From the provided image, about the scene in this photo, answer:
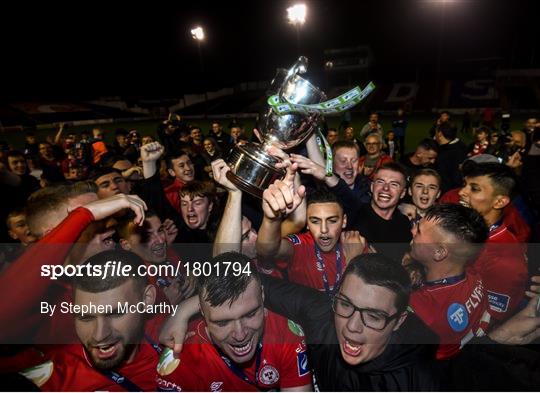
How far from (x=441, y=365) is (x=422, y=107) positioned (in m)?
33.6

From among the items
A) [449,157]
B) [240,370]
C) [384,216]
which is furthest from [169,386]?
[449,157]

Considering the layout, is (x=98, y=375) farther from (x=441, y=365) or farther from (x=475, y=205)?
(x=475, y=205)

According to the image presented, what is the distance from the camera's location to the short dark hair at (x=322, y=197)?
9.11 feet

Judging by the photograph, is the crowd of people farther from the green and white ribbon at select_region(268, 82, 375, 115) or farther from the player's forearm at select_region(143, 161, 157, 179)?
the player's forearm at select_region(143, 161, 157, 179)

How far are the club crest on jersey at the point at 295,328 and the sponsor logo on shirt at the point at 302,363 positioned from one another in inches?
4.4

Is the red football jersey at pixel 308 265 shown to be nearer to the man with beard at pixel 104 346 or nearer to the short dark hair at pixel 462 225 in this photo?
the short dark hair at pixel 462 225

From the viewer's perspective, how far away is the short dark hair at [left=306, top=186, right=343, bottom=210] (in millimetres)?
2775

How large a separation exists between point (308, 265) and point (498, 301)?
1461 millimetres

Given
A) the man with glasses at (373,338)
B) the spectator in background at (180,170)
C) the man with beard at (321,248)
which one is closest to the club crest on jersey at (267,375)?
the man with glasses at (373,338)

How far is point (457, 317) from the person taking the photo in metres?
2.10

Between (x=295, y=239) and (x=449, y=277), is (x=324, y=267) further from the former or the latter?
(x=449, y=277)

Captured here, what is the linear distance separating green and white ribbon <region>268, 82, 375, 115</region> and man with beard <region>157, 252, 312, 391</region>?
3.18ft

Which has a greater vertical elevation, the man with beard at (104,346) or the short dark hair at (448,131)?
the short dark hair at (448,131)

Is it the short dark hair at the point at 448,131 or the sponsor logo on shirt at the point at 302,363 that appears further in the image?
the short dark hair at the point at 448,131
